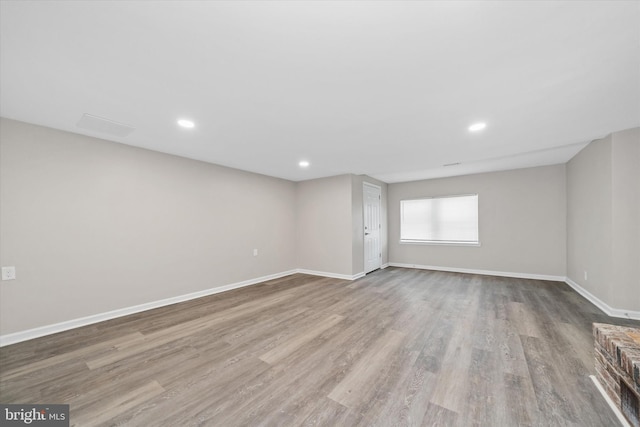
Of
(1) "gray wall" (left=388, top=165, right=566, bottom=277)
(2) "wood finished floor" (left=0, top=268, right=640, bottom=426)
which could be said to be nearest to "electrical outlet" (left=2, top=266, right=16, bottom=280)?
(2) "wood finished floor" (left=0, top=268, right=640, bottom=426)

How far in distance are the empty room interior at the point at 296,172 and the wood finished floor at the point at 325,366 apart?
0.07 feet

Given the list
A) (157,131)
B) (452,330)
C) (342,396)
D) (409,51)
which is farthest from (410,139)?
(157,131)

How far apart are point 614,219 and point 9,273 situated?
7.02 m

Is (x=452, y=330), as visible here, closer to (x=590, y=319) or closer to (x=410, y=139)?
(x=590, y=319)

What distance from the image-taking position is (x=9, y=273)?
2424 mm

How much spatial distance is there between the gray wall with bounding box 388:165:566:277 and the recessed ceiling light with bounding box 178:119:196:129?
5.54 m

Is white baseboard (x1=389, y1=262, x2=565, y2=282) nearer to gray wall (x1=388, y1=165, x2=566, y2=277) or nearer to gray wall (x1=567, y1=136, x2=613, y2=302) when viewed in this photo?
gray wall (x1=388, y1=165, x2=566, y2=277)

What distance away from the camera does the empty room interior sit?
141 cm

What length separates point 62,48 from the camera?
58.7 inches

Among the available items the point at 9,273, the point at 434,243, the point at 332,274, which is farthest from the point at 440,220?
the point at 9,273

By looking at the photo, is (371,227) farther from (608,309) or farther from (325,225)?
(608,309)

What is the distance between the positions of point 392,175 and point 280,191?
275 centimetres

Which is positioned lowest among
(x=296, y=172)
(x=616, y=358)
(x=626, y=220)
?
(x=616, y=358)

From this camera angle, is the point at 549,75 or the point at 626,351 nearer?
the point at 626,351
